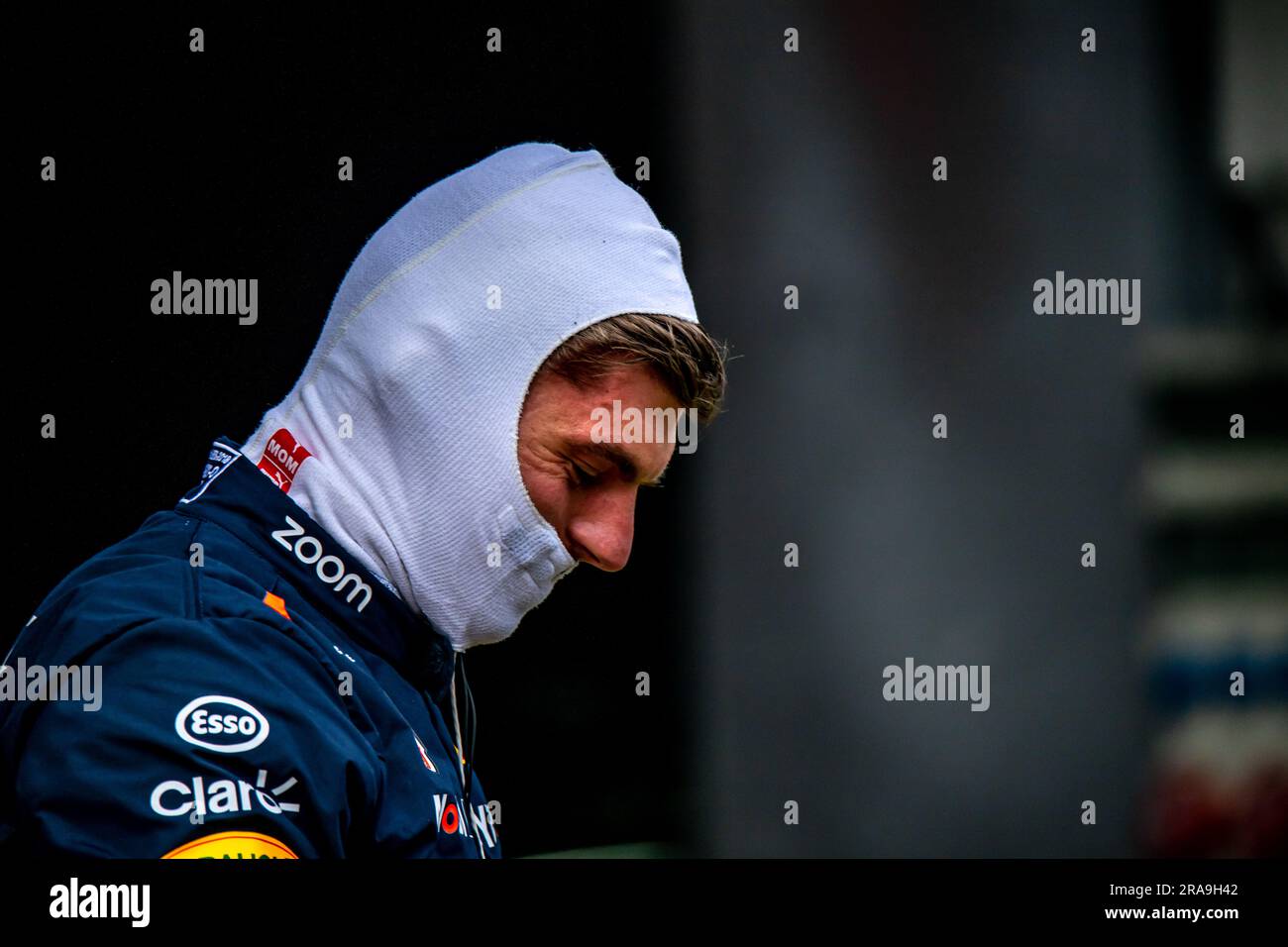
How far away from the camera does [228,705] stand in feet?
4.26

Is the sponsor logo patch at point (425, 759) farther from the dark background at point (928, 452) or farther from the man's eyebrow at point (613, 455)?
the dark background at point (928, 452)

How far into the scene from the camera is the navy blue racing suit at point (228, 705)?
1.24m

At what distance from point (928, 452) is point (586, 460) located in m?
1.81

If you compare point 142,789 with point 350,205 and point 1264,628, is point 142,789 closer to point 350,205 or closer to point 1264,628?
point 350,205

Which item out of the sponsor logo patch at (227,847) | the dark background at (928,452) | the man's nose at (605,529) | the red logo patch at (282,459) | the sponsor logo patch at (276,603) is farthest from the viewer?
the dark background at (928,452)

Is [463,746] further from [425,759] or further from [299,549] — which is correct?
[299,549]

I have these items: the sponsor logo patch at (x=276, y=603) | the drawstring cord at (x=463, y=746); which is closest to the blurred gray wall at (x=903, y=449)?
the drawstring cord at (x=463, y=746)

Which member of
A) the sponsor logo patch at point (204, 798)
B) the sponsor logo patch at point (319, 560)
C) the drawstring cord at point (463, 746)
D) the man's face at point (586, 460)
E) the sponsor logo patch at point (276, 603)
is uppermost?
the man's face at point (586, 460)

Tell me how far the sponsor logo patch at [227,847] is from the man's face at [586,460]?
624 mm

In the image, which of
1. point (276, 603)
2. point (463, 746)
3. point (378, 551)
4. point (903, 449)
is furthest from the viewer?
point (903, 449)

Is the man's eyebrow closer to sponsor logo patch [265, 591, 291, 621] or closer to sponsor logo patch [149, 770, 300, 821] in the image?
sponsor logo patch [265, 591, 291, 621]

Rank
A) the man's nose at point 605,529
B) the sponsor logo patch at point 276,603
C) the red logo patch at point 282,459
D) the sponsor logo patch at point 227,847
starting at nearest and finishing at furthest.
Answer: the sponsor logo patch at point 227,847 < the sponsor logo patch at point 276,603 < the red logo patch at point 282,459 < the man's nose at point 605,529

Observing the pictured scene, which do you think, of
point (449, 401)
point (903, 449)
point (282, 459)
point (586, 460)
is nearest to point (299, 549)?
point (282, 459)
